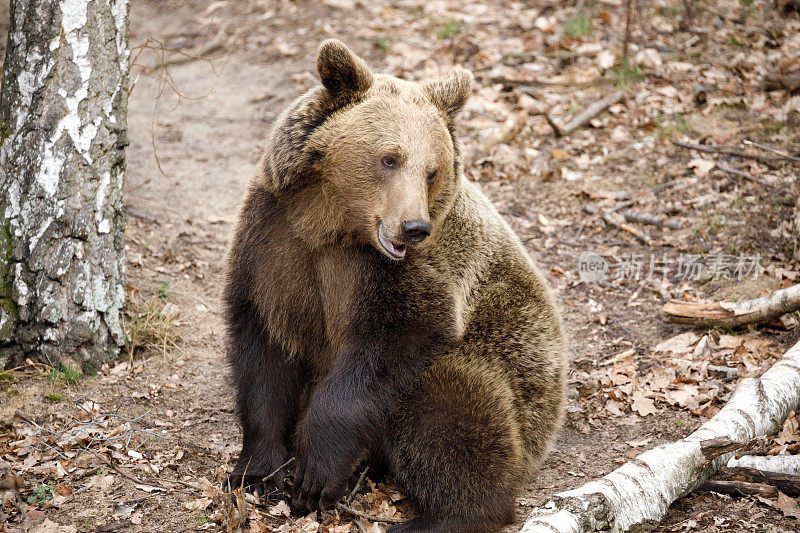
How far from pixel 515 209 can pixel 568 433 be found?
355 centimetres

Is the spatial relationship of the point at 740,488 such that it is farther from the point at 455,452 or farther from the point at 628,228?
the point at 628,228

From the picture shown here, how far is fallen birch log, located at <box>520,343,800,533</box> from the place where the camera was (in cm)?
383

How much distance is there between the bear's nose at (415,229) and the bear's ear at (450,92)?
3.29ft

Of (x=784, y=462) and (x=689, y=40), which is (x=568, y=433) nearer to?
(x=784, y=462)

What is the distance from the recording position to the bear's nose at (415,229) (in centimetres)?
402

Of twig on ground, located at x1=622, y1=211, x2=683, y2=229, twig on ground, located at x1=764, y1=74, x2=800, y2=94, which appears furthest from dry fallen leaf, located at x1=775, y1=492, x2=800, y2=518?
twig on ground, located at x1=764, y1=74, x2=800, y2=94

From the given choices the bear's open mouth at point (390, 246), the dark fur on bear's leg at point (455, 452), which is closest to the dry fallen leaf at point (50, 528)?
the dark fur on bear's leg at point (455, 452)

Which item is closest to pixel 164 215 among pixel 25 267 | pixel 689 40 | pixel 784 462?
pixel 25 267

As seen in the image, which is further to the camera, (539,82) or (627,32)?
(539,82)

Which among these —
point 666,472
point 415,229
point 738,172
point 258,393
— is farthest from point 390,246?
point 738,172

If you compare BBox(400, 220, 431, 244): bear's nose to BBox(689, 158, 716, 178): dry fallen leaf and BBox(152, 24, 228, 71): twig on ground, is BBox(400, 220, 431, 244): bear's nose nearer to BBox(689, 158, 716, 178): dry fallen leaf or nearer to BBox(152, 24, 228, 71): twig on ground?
BBox(689, 158, 716, 178): dry fallen leaf

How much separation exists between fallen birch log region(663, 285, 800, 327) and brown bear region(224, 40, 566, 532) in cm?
220

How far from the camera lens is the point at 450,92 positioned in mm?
4676

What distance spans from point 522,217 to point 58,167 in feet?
16.7
